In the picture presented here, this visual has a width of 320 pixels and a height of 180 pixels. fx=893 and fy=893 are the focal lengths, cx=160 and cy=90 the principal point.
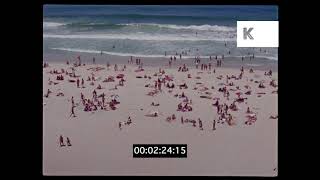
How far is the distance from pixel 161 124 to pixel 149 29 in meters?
0.58

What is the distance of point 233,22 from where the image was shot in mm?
5414

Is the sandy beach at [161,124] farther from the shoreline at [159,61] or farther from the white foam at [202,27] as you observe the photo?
the white foam at [202,27]

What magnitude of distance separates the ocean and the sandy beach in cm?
10

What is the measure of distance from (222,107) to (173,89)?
1.05 feet

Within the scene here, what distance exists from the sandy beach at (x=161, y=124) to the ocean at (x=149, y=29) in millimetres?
97

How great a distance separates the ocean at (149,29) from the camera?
17.7 ft

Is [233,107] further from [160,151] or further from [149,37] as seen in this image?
[149,37]

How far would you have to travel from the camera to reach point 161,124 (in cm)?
541

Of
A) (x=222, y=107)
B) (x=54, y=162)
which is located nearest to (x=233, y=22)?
(x=222, y=107)

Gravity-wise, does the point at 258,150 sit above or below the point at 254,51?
below

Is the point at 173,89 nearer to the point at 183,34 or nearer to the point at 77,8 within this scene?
the point at 183,34

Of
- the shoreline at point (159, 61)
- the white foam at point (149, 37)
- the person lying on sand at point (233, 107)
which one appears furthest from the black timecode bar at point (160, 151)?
the white foam at point (149, 37)

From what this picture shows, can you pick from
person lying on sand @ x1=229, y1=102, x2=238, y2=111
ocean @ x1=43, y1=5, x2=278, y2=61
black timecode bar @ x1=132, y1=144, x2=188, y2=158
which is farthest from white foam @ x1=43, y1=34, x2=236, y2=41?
black timecode bar @ x1=132, y1=144, x2=188, y2=158

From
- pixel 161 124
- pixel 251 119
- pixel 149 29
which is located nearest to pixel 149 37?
pixel 149 29
